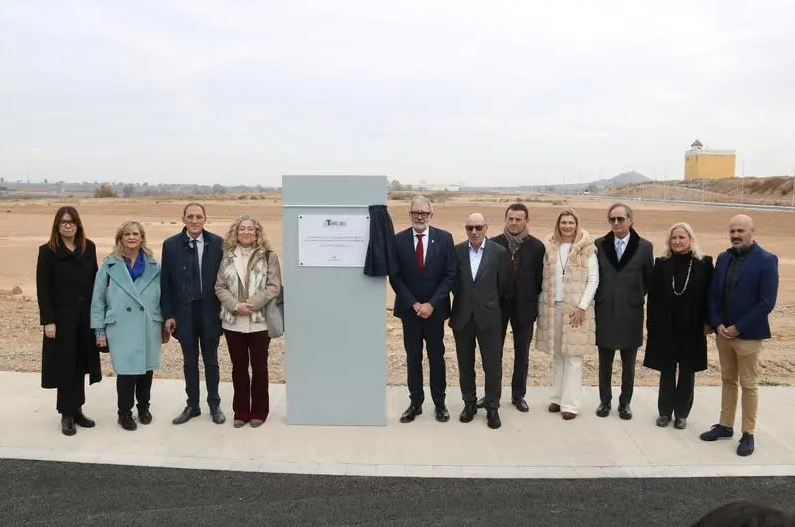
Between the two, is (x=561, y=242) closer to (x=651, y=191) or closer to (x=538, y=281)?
(x=538, y=281)

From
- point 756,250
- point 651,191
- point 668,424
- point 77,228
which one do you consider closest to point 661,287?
point 756,250

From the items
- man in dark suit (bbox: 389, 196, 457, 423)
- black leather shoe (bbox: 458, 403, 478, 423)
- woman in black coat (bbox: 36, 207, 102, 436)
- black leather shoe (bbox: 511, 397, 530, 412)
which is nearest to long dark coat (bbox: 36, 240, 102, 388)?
woman in black coat (bbox: 36, 207, 102, 436)

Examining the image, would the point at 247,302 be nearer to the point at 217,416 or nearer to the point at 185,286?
the point at 185,286

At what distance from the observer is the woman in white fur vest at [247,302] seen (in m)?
5.45

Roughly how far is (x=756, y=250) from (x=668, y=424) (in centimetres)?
163

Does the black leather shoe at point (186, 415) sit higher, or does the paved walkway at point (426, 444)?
the black leather shoe at point (186, 415)

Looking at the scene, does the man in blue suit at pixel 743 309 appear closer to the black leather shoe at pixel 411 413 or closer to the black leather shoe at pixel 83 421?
the black leather shoe at pixel 411 413

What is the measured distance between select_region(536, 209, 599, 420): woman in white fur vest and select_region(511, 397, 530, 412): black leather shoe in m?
0.23

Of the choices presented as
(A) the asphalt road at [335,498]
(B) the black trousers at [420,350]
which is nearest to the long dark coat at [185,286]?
(A) the asphalt road at [335,498]

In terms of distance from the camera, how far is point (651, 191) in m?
91.6

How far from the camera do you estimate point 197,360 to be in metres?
5.68

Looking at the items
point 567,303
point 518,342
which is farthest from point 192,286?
point 567,303

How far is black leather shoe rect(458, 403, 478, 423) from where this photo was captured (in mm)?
5681

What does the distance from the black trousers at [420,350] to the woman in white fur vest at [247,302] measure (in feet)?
3.89
